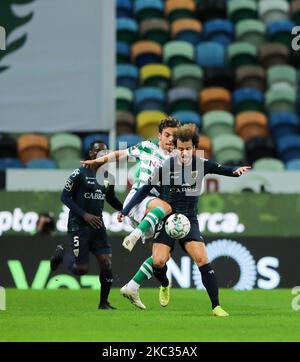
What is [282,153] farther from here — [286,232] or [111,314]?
[111,314]

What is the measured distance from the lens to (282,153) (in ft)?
92.3

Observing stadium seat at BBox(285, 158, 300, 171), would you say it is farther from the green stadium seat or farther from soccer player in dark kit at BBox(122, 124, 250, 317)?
soccer player in dark kit at BBox(122, 124, 250, 317)

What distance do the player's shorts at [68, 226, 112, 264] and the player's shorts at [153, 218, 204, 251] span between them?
1.75m

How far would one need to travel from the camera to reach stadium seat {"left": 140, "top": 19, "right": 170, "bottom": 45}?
33219mm

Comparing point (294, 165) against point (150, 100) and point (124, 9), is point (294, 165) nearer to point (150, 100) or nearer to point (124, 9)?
point (150, 100)

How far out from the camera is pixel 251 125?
29.4m

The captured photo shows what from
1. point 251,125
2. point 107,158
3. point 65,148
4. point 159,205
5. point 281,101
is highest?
point 281,101

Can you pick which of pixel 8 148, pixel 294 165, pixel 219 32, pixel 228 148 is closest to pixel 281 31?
pixel 219 32

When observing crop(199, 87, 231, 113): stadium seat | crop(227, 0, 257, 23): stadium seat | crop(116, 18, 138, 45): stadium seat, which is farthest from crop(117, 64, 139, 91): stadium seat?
crop(227, 0, 257, 23): stadium seat

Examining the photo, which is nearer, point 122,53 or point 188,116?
point 188,116

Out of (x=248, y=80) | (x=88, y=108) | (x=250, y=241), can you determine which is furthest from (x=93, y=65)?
(x=248, y=80)

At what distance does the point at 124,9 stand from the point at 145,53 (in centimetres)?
239

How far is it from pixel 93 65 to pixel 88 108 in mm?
766

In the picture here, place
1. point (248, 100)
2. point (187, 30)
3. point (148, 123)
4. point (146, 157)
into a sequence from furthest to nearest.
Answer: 1. point (187, 30)
2. point (248, 100)
3. point (148, 123)
4. point (146, 157)
